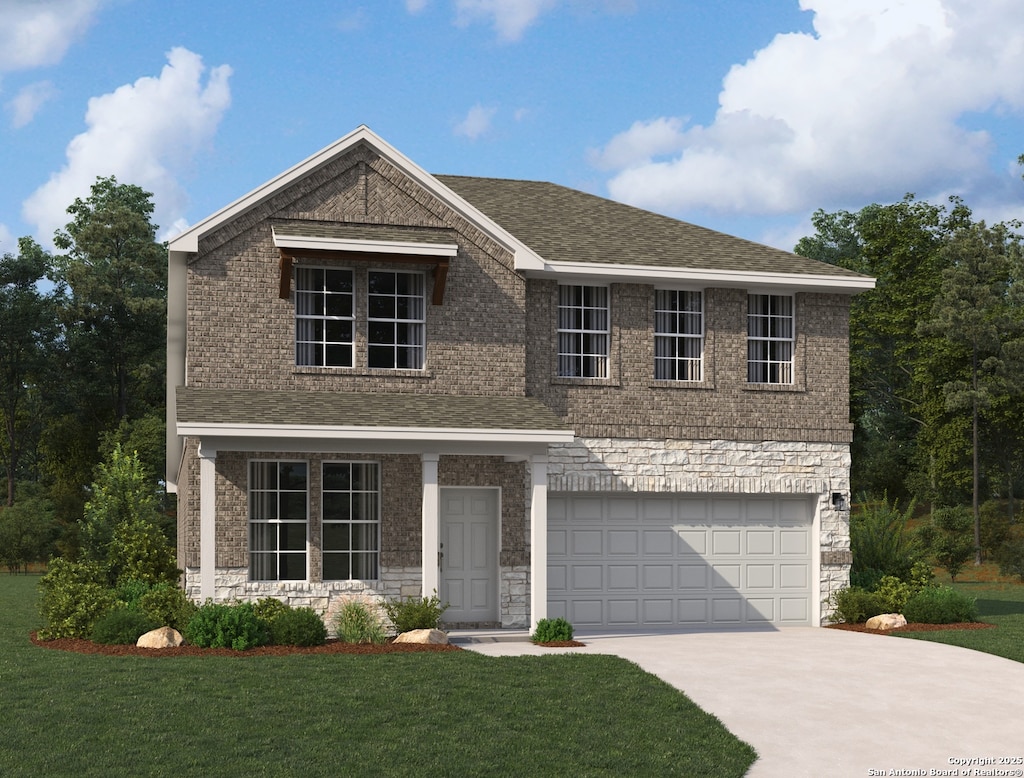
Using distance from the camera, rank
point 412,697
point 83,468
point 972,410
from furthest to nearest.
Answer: point 83,468 → point 972,410 → point 412,697

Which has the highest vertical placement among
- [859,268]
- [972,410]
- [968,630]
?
[859,268]

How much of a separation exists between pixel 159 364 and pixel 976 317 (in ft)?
107

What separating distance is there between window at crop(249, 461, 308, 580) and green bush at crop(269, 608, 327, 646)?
2116 mm

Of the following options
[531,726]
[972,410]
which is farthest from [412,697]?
[972,410]

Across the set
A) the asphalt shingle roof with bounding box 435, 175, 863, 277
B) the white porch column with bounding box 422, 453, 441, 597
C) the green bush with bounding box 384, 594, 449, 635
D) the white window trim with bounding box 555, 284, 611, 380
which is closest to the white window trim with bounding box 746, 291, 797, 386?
the asphalt shingle roof with bounding box 435, 175, 863, 277

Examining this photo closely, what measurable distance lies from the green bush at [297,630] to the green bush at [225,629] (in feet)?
0.64

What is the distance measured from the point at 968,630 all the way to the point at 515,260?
976cm

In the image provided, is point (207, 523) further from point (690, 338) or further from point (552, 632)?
point (690, 338)

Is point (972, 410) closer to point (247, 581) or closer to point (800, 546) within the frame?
point (800, 546)

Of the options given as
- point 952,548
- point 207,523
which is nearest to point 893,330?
point 952,548

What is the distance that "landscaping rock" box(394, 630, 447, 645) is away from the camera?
17.9 m

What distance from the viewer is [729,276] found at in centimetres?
2242

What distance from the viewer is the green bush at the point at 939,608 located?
21297mm

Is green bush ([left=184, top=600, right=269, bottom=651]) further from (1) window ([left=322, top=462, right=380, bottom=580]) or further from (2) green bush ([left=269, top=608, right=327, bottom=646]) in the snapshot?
(1) window ([left=322, top=462, right=380, bottom=580])
